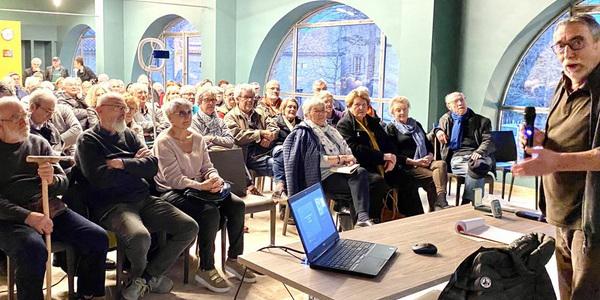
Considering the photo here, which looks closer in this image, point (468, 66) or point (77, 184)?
point (77, 184)

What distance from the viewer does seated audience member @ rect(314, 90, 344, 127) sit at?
5.40m

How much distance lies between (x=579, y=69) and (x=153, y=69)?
135 inches

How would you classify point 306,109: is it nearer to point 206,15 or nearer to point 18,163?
point 18,163

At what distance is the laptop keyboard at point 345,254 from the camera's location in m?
2.02

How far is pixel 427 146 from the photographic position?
5348 millimetres

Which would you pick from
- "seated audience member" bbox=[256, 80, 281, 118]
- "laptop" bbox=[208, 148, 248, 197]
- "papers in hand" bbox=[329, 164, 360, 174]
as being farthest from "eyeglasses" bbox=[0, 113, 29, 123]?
"seated audience member" bbox=[256, 80, 281, 118]

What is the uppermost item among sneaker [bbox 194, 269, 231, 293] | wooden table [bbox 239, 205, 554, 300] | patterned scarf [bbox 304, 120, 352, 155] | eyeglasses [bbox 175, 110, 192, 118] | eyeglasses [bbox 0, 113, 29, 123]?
eyeglasses [bbox 175, 110, 192, 118]

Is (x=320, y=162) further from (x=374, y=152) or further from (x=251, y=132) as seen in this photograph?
(x=251, y=132)

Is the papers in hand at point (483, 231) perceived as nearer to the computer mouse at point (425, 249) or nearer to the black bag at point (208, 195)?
the computer mouse at point (425, 249)

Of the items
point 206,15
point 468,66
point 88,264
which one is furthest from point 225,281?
point 206,15

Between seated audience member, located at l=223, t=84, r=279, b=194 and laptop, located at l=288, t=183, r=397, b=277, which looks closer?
laptop, located at l=288, t=183, r=397, b=277

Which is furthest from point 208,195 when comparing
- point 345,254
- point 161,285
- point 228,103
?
point 228,103

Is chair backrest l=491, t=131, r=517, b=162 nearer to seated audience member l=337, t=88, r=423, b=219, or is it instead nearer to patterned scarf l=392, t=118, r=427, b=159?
patterned scarf l=392, t=118, r=427, b=159

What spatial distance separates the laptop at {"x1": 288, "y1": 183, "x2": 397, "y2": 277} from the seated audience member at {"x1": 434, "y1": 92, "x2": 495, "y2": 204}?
3.18 metres
